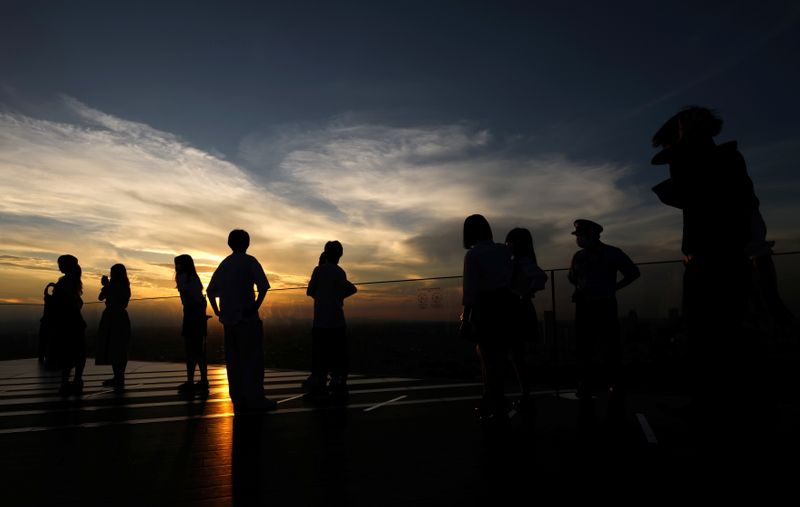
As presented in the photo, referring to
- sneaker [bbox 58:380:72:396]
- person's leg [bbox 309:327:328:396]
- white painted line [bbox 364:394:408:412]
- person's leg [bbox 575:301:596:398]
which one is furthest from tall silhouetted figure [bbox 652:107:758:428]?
sneaker [bbox 58:380:72:396]

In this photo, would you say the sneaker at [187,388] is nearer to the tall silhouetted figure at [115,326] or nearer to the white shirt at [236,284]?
the tall silhouetted figure at [115,326]

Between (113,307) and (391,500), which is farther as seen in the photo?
(113,307)

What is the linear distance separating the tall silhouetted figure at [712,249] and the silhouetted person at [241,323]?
415cm

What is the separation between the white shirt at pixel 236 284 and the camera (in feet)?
18.3

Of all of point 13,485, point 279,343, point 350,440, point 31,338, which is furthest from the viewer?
point 31,338

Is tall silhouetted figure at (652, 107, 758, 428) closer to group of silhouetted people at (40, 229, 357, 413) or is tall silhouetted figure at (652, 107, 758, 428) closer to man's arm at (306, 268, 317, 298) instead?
group of silhouetted people at (40, 229, 357, 413)

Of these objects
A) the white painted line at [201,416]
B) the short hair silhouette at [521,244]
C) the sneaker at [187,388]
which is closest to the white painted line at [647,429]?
the short hair silhouette at [521,244]

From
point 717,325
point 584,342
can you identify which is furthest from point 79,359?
point 717,325

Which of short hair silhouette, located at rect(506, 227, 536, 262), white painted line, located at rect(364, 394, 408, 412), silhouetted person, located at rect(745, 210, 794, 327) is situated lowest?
white painted line, located at rect(364, 394, 408, 412)

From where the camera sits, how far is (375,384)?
8.21m

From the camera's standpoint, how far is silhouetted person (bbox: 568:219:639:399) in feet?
15.5

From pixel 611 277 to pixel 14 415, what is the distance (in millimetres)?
5910

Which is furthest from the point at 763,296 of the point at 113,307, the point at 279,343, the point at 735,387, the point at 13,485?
the point at 279,343

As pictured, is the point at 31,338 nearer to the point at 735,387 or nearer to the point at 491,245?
the point at 491,245
